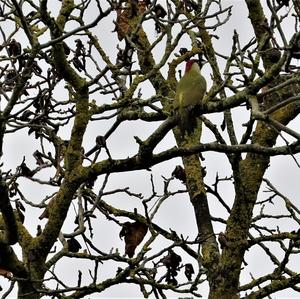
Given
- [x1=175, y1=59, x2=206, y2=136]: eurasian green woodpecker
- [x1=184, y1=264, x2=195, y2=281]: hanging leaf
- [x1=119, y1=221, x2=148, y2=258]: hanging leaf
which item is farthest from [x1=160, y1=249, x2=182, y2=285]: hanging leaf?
[x1=175, y1=59, x2=206, y2=136]: eurasian green woodpecker

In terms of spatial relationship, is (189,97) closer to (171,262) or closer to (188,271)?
(171,262)

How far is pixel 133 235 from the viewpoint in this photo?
6418 millimetres

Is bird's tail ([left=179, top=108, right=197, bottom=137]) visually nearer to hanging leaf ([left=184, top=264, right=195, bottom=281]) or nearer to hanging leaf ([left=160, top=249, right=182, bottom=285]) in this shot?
hanging leaf ([left=160, top=249, right=182, bottom=285])

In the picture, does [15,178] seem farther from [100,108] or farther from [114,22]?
[114,22]

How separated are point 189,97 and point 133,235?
4.39 ft

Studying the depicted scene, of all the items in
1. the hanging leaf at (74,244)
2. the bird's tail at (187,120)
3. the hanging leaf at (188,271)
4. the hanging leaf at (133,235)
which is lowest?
the hanging leaf at (188,271)

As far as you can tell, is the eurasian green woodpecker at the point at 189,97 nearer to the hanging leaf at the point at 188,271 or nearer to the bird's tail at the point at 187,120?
the bird's tail at the point at 187,120

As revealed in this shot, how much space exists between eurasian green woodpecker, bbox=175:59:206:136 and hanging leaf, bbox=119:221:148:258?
94 centimetres

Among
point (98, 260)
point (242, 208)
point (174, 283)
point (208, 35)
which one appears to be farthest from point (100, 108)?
point (208, 35)

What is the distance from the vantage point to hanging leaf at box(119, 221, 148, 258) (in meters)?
6.41

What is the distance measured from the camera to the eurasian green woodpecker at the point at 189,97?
20.2 ft

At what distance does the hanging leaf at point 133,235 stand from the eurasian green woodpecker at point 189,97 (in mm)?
941

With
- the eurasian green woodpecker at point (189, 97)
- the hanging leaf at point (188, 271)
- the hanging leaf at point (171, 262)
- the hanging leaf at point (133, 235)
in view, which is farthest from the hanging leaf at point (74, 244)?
the eurasian green woodpecker at point (189, 97)

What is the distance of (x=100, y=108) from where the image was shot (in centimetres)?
Result: 627
